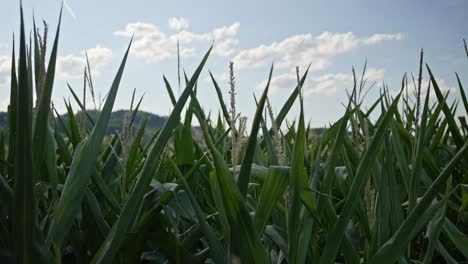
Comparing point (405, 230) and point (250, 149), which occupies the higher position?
point (250, 149)

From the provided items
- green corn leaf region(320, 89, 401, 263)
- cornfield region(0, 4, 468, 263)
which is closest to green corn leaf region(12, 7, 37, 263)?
cornfield region(0, 4, 468, 263)

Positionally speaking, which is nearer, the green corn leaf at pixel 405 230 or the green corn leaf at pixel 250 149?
the green corn leaf at pixel 250 149

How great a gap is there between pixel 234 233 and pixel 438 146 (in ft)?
5.23

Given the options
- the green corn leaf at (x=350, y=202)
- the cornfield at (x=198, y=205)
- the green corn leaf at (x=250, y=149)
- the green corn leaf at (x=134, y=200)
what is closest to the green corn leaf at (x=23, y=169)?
the cornfield at (x=198, y=205)

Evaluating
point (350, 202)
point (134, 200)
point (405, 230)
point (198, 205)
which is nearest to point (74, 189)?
point (134, 200)

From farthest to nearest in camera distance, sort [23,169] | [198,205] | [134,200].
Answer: [198,205]
[134,200]
[23,169]

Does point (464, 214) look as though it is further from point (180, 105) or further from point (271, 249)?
point (180, 105)

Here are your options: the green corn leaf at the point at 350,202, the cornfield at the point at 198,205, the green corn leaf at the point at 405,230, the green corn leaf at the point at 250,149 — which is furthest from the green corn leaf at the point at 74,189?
the green corn leaf at the point at 405,230

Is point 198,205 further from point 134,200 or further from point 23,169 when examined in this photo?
point 23,169

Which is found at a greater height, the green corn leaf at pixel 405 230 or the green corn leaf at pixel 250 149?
the green corn leaf at pixel 250 149

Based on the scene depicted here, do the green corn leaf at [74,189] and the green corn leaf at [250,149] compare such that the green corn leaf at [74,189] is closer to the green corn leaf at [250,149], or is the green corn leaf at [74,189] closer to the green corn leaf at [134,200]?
the green corn leaf at [134,200]

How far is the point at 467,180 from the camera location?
67.4 inches

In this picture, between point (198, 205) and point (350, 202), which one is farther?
point (198, 205)

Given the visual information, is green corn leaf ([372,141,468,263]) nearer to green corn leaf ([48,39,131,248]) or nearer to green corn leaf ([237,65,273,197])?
green corn leaf ([237,65,273,197])
